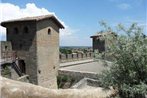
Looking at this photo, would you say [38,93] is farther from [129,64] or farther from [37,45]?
[37,45]

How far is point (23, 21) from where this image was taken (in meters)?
Answer: 23.4

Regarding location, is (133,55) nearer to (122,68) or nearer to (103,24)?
(122,68)

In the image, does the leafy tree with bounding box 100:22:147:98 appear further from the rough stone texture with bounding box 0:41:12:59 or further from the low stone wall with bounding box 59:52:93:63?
the low stone wall with bounding box 59:52:93:63

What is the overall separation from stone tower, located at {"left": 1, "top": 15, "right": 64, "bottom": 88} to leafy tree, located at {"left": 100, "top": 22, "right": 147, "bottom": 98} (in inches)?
564

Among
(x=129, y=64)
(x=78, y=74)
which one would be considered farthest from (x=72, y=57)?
(x=129, y=64)

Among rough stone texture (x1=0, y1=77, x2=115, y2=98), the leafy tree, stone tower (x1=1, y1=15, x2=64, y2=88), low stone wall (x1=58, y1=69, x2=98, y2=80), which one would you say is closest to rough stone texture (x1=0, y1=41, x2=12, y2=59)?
stone tower (x1=1, y1=15, x2=64, y2=88)

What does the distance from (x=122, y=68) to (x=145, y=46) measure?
1.02m

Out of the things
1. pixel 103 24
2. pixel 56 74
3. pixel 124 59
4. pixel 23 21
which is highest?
pixel 23 21

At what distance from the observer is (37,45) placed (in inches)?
908

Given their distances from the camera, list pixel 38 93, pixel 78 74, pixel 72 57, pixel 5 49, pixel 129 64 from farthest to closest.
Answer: pixel 72 57 → pixel 5 49 → pixel 78 74 → pixel 38 93 → pixel 129 64

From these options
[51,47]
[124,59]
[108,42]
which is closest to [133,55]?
[124,59]

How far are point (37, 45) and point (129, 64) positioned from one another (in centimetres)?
1521

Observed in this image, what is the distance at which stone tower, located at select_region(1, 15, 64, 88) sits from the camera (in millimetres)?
23000

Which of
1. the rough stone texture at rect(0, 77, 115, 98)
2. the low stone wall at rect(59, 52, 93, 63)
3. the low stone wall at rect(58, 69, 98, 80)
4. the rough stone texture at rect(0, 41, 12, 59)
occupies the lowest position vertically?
the low stone wall at rect(58, 69, 98, 80)
